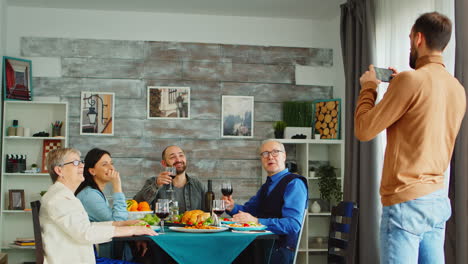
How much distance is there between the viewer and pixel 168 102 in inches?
248

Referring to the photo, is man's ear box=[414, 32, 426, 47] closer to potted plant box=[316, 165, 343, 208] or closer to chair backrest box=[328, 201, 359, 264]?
chair backrest box=[328, 201, 359, 264]

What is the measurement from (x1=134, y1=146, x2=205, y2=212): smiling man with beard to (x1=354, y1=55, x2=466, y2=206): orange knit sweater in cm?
267

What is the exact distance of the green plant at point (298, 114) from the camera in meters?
6.35

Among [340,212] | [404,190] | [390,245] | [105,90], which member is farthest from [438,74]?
[105,90]

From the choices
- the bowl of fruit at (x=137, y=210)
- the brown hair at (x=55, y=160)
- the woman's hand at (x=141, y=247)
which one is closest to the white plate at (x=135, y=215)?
the bowl of fruit at (x=137, y=210)

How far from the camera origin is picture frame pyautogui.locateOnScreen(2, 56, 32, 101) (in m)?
5.82

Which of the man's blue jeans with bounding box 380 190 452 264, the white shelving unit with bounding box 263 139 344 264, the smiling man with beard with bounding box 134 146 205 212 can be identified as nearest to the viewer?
the man's blue jeans with bounding box 380 190 452 264

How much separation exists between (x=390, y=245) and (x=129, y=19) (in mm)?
4907

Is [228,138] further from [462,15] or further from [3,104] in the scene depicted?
[462,15]

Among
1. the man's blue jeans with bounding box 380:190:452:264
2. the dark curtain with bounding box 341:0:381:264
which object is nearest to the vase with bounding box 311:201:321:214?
the dark curtain with bounding box 341:0:381:264

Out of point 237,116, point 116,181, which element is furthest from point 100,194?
point 237,116

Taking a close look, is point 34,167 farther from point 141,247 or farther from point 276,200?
point 276,200

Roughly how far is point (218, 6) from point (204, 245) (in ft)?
11.8

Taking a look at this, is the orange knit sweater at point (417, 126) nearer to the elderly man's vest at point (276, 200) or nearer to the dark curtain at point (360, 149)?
the elderly man's vest at point (276, 200)
